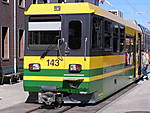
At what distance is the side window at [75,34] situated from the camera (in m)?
9.44

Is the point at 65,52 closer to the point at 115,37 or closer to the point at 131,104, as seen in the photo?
the point at 131,104

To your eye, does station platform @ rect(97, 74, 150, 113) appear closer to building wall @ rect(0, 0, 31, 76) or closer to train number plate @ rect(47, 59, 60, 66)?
train number plate @ rect(47, 59, 60, 66)

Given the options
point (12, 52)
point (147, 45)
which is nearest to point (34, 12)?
point (12, 52)

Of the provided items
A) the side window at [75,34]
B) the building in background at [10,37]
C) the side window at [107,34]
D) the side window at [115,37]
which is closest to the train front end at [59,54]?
the side window at [75,34]

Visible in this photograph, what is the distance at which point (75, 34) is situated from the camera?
31.2ft

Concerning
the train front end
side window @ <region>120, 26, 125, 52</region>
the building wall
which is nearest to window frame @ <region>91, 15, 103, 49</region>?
the train front end

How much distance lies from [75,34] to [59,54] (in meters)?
0.71

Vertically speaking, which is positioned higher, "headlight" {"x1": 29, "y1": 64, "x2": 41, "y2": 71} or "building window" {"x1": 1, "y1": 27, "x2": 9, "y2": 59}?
"building window" {"x1": 1, "y1": 27, "x2": 9, "y2": 59}

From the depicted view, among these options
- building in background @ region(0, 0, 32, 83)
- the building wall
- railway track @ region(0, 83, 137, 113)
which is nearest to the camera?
railway track @ region(0, 83, 137, 113)

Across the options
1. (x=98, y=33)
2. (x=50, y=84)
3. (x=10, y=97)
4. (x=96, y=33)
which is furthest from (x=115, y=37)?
(x=10, y=97)

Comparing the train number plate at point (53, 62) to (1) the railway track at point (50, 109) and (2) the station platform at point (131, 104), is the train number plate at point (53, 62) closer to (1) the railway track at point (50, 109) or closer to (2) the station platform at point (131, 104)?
(1) the railway track at point (50, 109)

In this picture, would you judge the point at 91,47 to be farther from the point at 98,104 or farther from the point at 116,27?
the point at 116,27

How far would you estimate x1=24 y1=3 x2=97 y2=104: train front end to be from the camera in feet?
30.6

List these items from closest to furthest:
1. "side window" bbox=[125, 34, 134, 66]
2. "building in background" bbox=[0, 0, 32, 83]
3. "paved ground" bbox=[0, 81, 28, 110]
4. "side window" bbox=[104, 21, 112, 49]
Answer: "side window" bbox=[104, 21, 112, 49] → "paved ground" bbox=[0, 81, 28, 110] → "side window" bbox=[125, 34, 134, 66] → "building in background" bbox=[0, 0, 32, 83]
